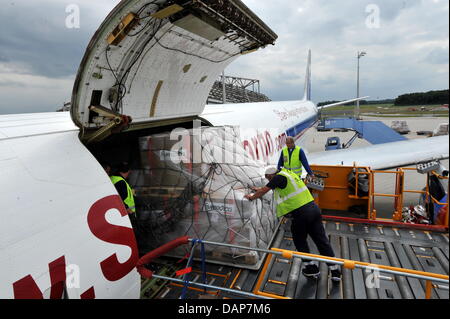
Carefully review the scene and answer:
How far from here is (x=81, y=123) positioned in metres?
4.04

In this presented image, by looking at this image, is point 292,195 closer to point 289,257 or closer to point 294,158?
point 289,257

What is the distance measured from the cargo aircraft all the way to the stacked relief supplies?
902 mm

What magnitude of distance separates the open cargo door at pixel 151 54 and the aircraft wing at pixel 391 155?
634cm

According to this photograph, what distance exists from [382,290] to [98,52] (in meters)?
5.35

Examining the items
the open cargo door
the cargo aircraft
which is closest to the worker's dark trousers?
the cargo aircraft

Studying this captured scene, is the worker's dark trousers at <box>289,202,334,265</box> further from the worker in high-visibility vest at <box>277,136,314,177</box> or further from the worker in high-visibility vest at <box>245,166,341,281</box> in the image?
the worker in high-visibility vest at <box>277,136,314,177</box>

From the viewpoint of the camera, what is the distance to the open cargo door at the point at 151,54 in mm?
3619

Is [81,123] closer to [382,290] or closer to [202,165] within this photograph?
[202,165]

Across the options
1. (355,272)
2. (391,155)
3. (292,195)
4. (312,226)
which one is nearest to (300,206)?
(292,195)

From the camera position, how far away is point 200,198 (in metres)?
5.19

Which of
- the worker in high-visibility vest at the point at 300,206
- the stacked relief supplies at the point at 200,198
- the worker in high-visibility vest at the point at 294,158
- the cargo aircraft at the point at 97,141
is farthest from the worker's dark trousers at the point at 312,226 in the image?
the cargo aircraft at the point at 97,141

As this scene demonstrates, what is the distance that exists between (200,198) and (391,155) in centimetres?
936
